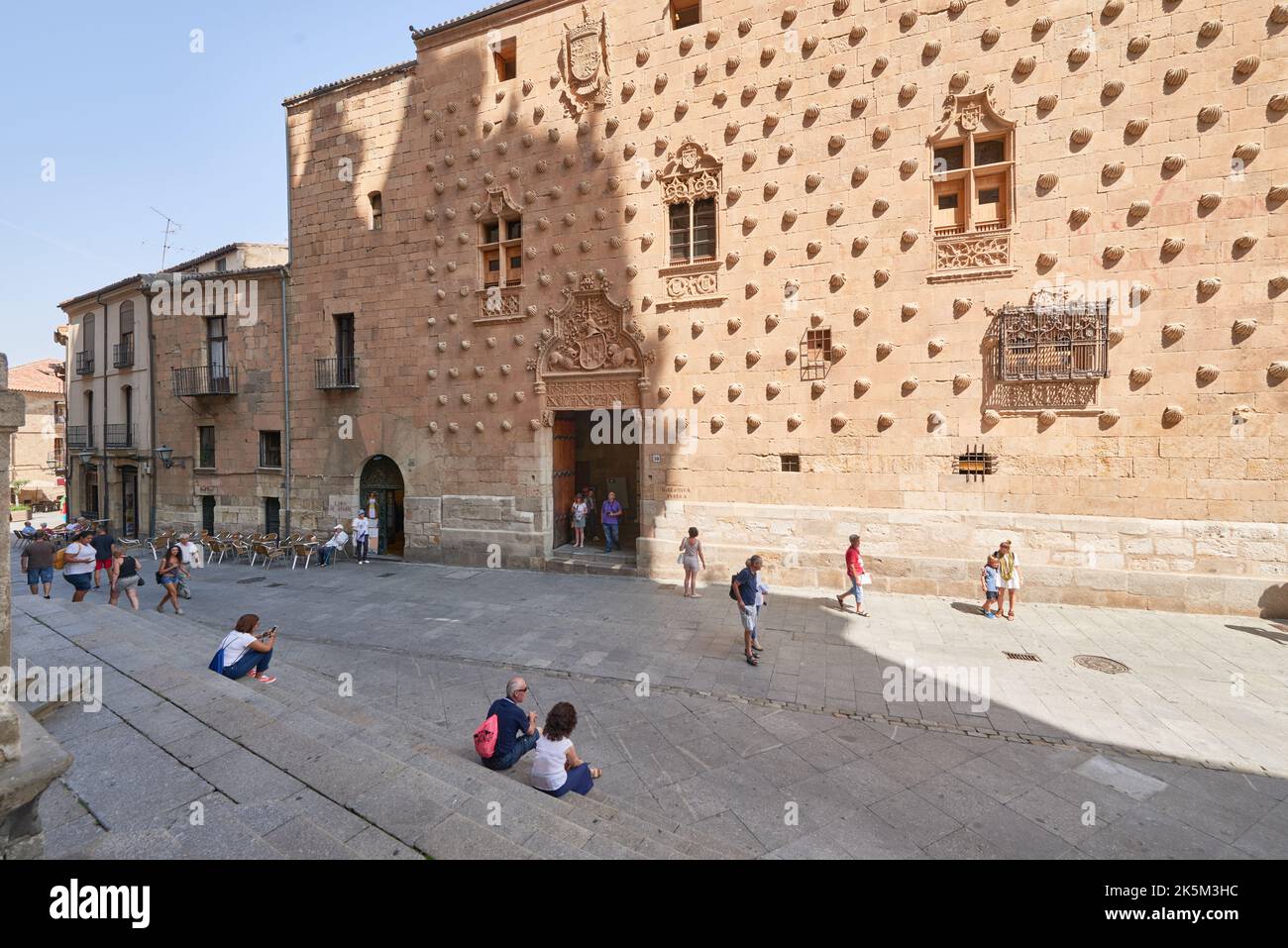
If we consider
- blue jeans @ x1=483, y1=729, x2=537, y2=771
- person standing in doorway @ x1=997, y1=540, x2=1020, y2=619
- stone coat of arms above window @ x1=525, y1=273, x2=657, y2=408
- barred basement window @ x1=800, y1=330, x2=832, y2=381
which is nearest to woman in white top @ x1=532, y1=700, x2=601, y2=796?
blue jeans @ x1=483, y1=729, x2=537, y2=771

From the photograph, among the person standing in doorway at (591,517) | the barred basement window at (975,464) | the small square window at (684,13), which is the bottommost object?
the person standing in doorway at (591,517)

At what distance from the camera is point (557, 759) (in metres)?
4.77

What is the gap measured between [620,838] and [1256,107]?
49.7ft

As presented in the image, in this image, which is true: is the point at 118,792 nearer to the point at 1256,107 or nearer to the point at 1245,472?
the point at 1245,472

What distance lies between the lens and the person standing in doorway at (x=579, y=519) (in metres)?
15.8

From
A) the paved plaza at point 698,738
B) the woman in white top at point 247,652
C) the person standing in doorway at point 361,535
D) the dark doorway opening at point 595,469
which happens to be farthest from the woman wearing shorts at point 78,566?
the dark doorway opening at point 595,469

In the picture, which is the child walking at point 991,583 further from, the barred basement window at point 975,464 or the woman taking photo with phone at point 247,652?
the woman taking photo with phone at point 247,652

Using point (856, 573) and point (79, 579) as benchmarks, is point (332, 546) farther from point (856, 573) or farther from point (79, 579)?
point (856, 573)

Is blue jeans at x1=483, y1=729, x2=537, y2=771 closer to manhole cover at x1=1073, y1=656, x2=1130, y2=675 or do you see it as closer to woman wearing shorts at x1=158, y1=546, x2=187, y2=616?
manhole cover at x1=1073, y1=656, x2=1130, y2=675

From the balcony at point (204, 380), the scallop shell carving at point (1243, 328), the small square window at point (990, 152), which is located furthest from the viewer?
the balcony at point (204, 380)

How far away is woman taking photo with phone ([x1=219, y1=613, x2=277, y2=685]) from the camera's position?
6.55 meters

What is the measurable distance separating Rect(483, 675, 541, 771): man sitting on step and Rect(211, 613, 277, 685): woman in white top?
315 cm

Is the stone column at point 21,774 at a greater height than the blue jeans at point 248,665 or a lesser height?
greater
